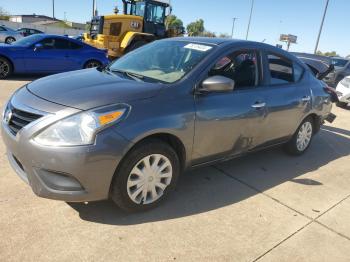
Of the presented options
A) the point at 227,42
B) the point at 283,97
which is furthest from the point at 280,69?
the point at 227,42

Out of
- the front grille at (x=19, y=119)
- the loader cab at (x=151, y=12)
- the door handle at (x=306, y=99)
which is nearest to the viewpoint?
the front grille at (x=19, y=119)

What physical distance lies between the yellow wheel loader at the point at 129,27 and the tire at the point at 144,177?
11454 millimetres

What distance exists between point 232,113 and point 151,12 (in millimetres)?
12785

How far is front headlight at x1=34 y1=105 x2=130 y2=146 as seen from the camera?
106 inches

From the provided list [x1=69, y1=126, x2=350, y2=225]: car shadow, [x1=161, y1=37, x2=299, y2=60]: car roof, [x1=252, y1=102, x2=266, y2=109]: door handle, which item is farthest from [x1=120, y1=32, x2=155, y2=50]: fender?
[x1=252, y1=102, x2=266, y2=109]: door handle

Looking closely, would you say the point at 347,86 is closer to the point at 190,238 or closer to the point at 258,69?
the point at 258,69

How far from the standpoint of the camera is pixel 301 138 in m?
5.30

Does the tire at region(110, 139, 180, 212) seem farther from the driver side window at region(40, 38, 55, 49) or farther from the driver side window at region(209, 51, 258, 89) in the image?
the driver side window at region(40, 38, 55, 49)

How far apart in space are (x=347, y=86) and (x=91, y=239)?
1016cm

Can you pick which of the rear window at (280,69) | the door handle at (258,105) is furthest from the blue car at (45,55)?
the door handle at (258,105)

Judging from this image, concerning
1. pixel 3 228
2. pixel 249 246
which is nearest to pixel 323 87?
pixel 249 246

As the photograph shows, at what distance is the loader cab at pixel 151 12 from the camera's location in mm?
15156

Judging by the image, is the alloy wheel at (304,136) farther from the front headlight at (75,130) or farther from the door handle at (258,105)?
the front headlight at (75,130)

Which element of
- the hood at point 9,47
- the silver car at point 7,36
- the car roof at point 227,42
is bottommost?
Result: the silver car at point 7,36
